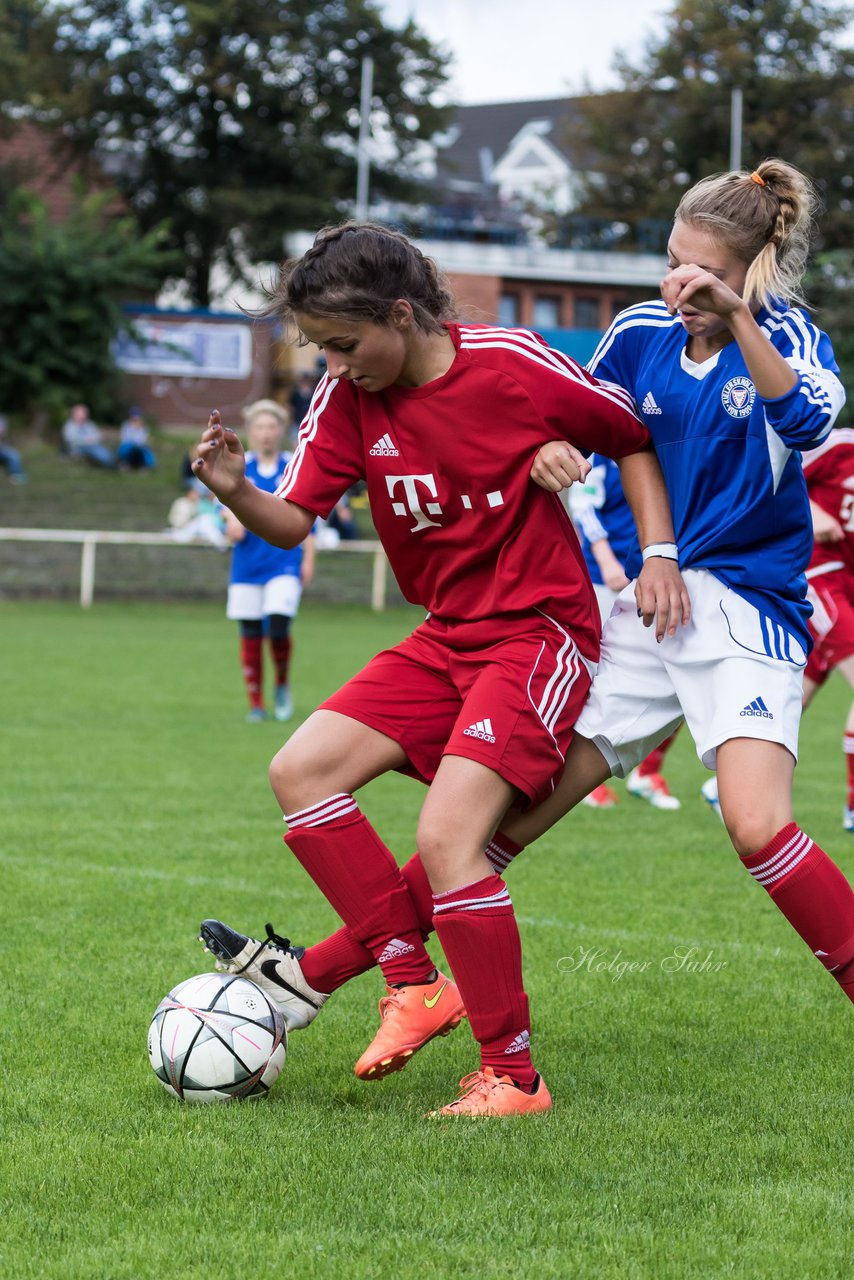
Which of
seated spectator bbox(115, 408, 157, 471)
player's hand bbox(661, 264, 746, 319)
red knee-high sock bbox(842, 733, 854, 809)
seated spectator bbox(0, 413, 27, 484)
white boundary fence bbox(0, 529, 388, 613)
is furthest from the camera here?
seated spectator bbox(115, 408, 157, 471)

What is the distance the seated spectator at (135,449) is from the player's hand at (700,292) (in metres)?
29.2

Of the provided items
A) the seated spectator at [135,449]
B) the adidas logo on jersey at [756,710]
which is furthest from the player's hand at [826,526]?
the seated spectator at [135,449]

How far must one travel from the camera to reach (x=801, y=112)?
43.7m

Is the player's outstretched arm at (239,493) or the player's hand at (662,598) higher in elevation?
the player's outstretched arm at (239,493)

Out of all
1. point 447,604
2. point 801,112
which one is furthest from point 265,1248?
point 801,112

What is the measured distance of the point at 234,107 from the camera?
43.5 metres

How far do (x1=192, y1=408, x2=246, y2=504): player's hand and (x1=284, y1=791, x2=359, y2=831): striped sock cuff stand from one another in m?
0.77

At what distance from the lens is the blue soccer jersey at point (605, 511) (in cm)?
774

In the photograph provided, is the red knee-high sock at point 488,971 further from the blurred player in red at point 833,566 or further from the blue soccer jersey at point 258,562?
the blue soccer jersey at point 258,562

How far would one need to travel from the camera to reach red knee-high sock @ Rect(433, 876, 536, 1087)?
11.5ft

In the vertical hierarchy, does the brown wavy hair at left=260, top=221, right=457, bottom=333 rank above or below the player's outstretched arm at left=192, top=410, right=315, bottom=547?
above

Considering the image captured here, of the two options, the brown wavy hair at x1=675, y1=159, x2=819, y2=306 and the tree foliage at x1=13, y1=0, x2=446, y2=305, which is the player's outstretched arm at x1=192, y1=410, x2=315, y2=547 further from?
the tree foliage at x1=13, y1=0, x2=446, y2=305

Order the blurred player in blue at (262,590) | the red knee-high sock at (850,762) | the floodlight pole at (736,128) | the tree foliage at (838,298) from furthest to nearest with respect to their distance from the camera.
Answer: the floodlight pole at (736,128)
the tree foliage at (838,298)
the blurred player in blue at (262,590)
the red knee-high sock at (850,762)

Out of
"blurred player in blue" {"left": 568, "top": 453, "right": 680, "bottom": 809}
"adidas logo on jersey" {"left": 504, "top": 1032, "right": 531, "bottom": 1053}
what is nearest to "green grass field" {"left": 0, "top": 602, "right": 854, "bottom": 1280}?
"adidas logo on jersey" {"left": 504, "top": 1032, "right": 531, "bottom": 1053}
